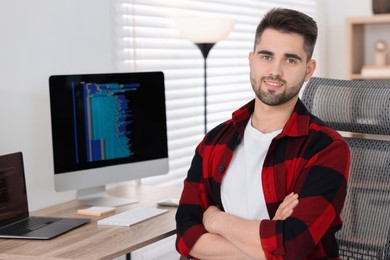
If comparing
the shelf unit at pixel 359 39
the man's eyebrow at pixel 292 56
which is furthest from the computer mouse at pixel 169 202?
the shelf unit at pixel 359 39

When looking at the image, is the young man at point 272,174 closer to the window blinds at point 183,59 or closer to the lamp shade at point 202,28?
the lamp shade at point 202,28

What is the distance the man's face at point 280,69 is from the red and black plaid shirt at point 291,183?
3.0 inches

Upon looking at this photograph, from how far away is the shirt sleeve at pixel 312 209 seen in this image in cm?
184

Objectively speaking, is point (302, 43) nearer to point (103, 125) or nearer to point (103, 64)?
point (103, 125)

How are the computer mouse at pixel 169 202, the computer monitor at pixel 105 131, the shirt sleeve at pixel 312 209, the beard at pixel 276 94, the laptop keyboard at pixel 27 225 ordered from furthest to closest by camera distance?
1. the computer mouse at pixel 169 202
2. the computer monitor at pixel 105 131
3. the laptop keyboard at pixel 27 225
4. the beard at pixel 276 94
5. the shirt sleeve at pixel 312 209

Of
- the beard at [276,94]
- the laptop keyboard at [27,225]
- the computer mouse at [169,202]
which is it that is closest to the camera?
the beard at [276,94]

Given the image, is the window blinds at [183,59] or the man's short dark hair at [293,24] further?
the window blinds at [183,59]

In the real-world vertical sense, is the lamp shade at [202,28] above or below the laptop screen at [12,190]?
above

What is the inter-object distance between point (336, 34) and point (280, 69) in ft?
9.48

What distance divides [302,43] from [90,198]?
3.35ft

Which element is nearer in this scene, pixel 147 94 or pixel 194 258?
pixel 194 258

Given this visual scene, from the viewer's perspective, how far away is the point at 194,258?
6.82ft

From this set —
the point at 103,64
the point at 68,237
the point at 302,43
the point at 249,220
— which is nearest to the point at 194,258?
the point at 249,220

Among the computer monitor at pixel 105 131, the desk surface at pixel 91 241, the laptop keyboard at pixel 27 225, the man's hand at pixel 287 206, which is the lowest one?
the desk surface at pixel 91 241
